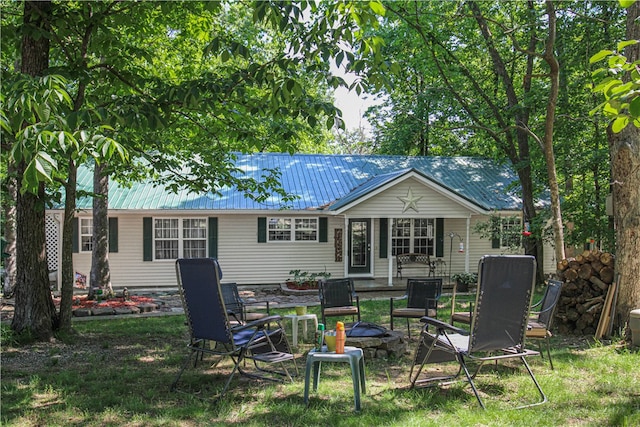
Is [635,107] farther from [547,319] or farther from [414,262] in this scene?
[414,262]

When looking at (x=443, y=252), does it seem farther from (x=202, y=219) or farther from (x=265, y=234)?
(x=202, y=219)

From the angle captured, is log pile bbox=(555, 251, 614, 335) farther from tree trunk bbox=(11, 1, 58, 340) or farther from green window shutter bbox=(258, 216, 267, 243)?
green window shutter bbox=(258, 216, 267, 243)

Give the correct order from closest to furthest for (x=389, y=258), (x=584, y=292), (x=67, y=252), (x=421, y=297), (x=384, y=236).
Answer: (x=67, y=252)
(x=584, y=292)
(x=421, y=297)
(x=389, y=258)
(x=384, y=236)

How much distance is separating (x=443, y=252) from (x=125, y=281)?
9463 mm

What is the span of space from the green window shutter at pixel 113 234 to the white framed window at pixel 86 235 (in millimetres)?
598

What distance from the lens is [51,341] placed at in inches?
297

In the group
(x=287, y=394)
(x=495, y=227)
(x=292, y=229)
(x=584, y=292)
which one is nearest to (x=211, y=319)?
(x=287, y=394)

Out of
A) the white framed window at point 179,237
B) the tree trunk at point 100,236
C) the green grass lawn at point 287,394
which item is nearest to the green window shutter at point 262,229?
the white framed window at point 179,237

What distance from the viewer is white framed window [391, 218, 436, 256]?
16484mm

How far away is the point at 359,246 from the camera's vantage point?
→ 16.2m

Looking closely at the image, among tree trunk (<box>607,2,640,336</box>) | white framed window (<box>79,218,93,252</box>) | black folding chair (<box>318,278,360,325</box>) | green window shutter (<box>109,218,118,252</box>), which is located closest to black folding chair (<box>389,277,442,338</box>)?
black folding chair (<box>318,278,360,325</box>)

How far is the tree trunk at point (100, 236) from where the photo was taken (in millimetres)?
12492

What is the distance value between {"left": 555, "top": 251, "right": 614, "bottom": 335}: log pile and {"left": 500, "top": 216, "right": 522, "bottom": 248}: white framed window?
730cm

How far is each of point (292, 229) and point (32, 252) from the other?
348 inches
